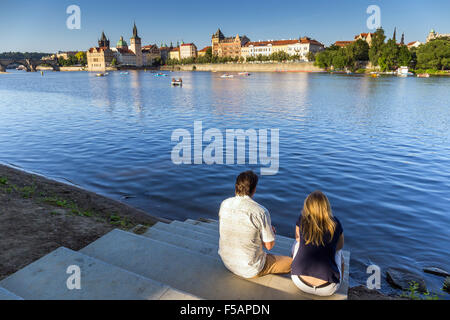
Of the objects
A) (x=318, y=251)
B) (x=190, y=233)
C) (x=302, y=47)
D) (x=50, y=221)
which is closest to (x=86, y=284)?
(x=318, y=251)

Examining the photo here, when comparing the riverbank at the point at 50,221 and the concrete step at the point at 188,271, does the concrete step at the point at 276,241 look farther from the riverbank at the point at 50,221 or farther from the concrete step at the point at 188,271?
the concrete step at the point at 188,271

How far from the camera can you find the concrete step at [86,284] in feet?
11.1

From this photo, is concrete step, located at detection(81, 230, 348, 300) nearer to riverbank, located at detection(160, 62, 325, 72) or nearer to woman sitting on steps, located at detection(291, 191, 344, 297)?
woman sitting on steps, located at detection(291, 191, 344, 297)

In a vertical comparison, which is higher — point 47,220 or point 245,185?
point 245,185

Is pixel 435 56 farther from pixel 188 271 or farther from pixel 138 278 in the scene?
pixel 138 278

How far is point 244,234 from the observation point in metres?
4.30

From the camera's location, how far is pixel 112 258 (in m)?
4.56

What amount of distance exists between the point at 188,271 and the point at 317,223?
1.86 m

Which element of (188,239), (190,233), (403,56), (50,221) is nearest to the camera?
(188,239)

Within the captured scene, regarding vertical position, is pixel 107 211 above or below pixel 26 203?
below

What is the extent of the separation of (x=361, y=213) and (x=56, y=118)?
28.8m

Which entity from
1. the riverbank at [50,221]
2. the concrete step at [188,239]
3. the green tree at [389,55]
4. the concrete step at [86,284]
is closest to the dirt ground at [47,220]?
the riverbank at [50,221]

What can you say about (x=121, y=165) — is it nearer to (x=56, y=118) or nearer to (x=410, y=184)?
(x=410, y=184)
